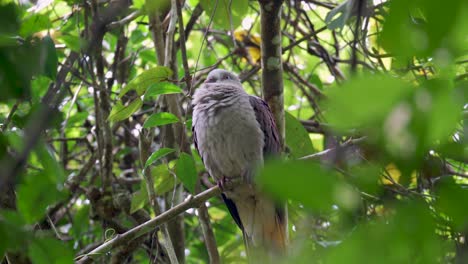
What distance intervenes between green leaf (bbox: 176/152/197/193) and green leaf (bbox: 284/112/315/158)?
771 mm

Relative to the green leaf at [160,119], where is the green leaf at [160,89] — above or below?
→ above

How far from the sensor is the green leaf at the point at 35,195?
1.08 metres

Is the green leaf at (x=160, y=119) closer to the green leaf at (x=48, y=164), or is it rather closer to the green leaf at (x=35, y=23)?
the green leaf at (x=35, y=23)

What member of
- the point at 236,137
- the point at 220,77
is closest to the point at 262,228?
the point at 236,137

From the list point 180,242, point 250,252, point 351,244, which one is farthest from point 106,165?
point 351,244

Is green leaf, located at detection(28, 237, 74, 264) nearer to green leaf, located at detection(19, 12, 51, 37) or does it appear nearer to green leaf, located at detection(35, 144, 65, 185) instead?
green leaf, located at detection(35, 144, 65, 185)

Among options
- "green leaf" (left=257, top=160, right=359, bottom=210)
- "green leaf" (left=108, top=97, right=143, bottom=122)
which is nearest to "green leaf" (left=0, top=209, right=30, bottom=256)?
"green leaf" (left=257, top=160, right=359, bottom=210)

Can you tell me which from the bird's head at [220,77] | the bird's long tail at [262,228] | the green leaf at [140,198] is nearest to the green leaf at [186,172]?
the green leaf at [140,198]

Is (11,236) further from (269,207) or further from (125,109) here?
(269,207)

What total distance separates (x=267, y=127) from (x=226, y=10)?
2.54 ft

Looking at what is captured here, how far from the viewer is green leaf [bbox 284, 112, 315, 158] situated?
3402 millimetres

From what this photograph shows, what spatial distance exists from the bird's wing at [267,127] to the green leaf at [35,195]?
96.0 inches

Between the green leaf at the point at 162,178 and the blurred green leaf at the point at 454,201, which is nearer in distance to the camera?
the blurred green leaf at the point at 454,201

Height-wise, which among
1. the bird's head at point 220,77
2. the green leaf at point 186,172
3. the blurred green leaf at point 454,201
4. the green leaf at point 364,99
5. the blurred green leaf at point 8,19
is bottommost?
the green leaf at point 186,172
